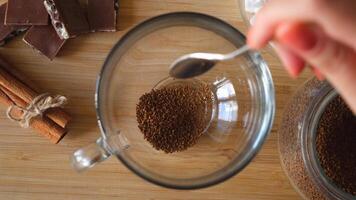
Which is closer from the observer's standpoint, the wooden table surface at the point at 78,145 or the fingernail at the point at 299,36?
the fingernail at the point at 299,36

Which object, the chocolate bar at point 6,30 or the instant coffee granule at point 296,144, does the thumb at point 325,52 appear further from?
the chocolate bar at point 6,30

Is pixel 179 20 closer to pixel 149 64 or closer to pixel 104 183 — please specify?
pixel 149 64

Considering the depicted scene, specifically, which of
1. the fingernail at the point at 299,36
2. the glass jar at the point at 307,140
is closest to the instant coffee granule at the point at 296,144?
the glass jar at the point at 307,140

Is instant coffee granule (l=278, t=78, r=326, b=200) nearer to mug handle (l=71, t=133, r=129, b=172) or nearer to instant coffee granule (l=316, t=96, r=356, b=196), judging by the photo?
instant coffee granule (l=316, t=96, r=356, b=196)

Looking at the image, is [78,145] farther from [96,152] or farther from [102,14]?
[102,14]

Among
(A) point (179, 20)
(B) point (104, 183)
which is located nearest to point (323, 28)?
(A) point (179, 20)

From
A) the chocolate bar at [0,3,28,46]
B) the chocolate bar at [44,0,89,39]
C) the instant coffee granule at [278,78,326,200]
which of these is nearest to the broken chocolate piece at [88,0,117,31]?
the chocolate bar at [44,0,89,39]
